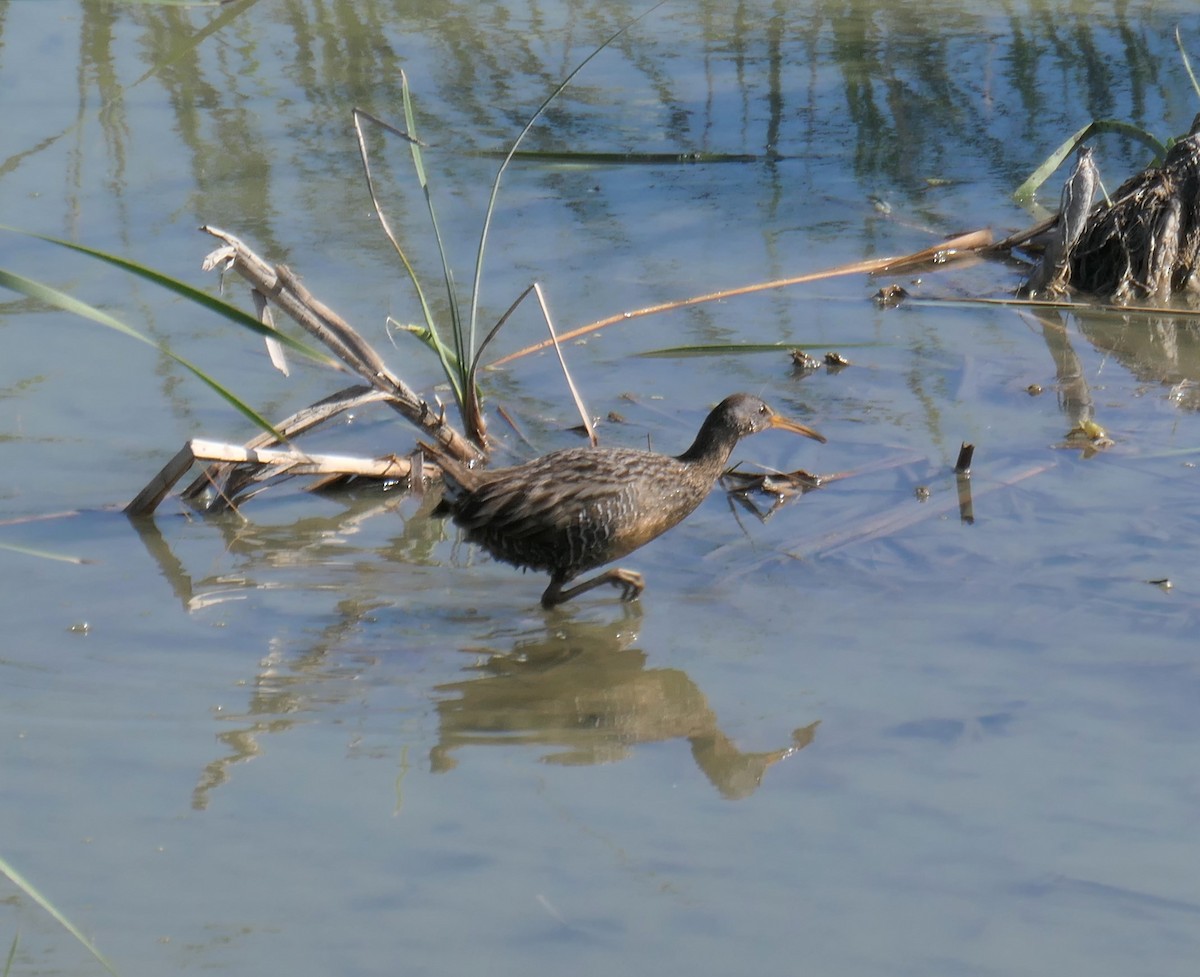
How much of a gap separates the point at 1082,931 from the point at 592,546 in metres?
2.26

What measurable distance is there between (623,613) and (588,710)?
0.74m

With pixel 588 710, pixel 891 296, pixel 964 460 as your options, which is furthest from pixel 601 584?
pixel 891 296

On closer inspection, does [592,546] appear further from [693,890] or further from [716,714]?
[693,890]

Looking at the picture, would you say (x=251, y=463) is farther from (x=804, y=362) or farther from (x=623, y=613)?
(x=804, y=362)

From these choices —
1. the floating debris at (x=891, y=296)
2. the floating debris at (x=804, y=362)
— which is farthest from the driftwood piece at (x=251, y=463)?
the floating debris at (x=891, y=296)

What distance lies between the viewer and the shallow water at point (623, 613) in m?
3.53

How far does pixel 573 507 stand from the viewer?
5.27m

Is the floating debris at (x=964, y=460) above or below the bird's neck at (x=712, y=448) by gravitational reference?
below

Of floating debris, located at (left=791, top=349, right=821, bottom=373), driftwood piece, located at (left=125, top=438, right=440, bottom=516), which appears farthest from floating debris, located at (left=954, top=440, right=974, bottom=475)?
driftwood piece, located at (left=125, top=438, right=440, bottom=516)

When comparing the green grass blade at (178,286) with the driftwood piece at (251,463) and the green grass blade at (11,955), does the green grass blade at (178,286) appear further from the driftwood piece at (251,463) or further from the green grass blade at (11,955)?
the driftwood piece at (251,463)

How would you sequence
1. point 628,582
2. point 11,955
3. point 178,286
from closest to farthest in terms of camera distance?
point 11,955 < point 178,286 < point 628,582

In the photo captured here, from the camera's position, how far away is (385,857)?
12.0 feet

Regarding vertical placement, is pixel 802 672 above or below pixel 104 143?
below

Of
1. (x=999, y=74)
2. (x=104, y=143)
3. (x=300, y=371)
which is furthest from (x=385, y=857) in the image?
(x=999, y=74)
